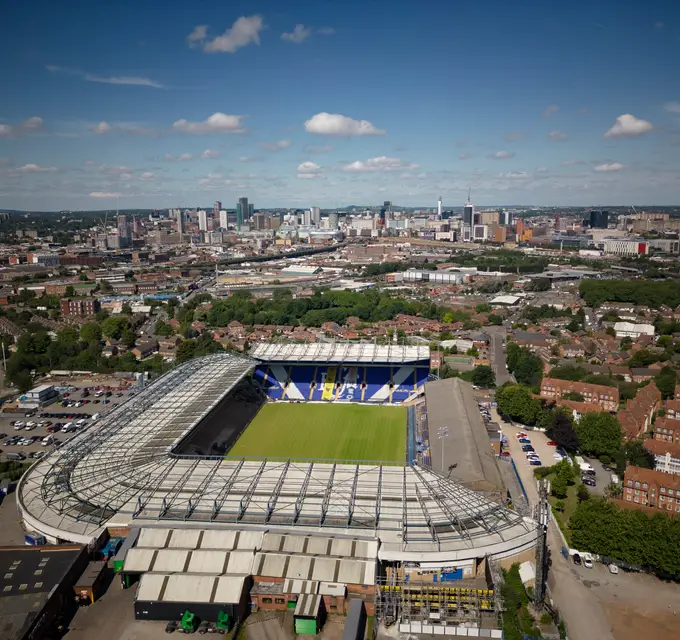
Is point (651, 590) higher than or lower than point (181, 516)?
lower

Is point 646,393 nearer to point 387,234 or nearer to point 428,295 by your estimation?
point 428,295

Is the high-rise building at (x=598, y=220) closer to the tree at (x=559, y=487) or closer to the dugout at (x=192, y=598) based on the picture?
the tree at (x=559, y=487)

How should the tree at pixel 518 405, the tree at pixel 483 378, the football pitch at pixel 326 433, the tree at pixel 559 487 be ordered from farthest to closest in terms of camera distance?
1. the tree at pixel 483 378
2. the tree at pixel 518 405
3. the football pitch at pixel 326 433
4. the tree at pixel 559 487

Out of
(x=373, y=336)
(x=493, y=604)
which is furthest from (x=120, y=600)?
(x=373, y=336)

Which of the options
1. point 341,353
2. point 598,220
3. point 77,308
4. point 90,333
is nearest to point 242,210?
point 598,220

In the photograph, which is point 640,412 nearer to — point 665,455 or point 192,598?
point 665,455

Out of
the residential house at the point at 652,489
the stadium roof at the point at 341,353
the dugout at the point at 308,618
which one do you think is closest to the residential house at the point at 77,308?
the stadium roof at the point at 341,353

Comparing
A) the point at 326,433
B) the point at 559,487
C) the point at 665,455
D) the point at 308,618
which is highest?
the point at 308,618
